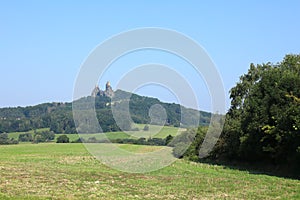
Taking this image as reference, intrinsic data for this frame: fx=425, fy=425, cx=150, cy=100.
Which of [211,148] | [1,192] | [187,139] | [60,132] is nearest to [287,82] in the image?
[187,139]

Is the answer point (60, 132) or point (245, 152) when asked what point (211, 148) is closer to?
point (245, 152)

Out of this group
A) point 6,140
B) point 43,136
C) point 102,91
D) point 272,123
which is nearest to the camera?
point 102,91

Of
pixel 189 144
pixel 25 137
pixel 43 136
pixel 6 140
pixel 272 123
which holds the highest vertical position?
pixel 272 123

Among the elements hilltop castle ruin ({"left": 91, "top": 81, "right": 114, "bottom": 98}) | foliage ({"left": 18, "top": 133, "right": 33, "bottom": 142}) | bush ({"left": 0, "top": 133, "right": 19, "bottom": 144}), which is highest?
hilltop castle ruin ({"left": 91, "top": 81, "right": 114, "bottom": 98})

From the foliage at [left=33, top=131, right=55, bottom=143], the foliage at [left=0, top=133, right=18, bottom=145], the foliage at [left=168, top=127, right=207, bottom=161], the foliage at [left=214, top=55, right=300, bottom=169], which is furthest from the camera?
the foliage at [left=33, top=131, right=55, bottom=143]

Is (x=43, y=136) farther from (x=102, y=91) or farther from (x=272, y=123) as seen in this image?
(x=102, y=91)

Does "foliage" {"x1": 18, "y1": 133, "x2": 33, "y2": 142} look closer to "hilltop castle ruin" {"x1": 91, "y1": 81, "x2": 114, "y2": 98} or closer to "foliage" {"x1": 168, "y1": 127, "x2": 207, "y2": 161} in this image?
"foliage" {"x1": 168, "y1": 127, "x2": 207, "y2": 161}

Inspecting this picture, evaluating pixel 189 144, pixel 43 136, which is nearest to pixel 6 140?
pixel 43 136

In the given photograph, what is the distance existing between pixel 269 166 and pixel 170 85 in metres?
20.5

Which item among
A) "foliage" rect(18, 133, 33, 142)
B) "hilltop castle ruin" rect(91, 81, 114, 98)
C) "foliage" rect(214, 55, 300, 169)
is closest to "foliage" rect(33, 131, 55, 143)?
"foliage" rect(18, 133, 33, 142)

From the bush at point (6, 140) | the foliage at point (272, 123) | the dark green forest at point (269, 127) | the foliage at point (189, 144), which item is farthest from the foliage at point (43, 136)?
the foliage at point (272, 123)

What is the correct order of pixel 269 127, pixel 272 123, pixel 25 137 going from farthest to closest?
pixel 25 137 < pixel 272 123 < pixel 269 127

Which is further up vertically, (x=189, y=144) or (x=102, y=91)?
(x=102, y=91)

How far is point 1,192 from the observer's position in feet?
62.6
